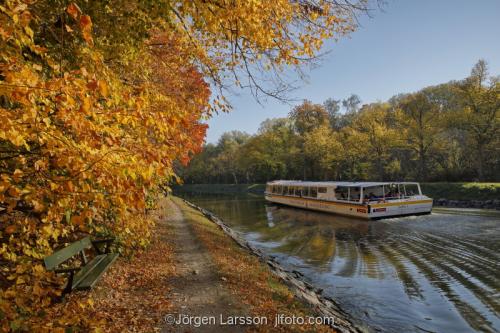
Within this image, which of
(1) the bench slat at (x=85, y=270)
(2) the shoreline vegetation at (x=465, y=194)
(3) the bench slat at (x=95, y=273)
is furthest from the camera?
(2) the shoreline vegetation at (x=465, y=194)

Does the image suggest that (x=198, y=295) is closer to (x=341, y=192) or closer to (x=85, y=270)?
(x=85, y=270)

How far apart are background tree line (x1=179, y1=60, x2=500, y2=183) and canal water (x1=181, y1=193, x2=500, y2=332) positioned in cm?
942

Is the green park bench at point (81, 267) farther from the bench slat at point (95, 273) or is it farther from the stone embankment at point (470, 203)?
the stone embankment at point (470, 203)

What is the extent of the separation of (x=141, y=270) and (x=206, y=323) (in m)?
4.28

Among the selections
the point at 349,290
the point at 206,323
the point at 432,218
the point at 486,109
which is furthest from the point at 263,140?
the point at 206,323

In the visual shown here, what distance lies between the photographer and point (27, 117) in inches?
149

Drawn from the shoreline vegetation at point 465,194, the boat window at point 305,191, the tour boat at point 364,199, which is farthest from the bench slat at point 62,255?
the shoreline vegetation at point 465,194

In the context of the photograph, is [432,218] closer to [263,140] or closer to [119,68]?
[119,68]

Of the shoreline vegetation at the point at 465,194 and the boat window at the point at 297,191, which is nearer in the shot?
the shoreline vegetation at the point at 465,194

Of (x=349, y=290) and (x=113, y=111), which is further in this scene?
(x=349, y=290)

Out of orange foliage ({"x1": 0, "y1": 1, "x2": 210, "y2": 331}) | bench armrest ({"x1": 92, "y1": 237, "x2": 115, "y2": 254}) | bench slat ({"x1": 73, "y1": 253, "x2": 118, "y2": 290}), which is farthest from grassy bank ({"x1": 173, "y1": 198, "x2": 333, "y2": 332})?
orange foliage ({"x1": 0, "y1": 1, "x2": 210, "y2": 331})

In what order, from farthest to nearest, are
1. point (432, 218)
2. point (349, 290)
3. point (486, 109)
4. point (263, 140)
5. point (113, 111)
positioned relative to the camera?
1. point (263, 140)
2. point (486, 109)
3. point (432, 218)
4. point (349, 290)
5. point (113, 111)

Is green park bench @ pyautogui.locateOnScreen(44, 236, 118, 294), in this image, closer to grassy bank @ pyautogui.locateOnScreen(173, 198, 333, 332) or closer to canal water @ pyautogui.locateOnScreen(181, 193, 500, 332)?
grassy bank @ pyautogui.locateOnScreen(173, 198, 333, 332)

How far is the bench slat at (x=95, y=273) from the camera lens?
639 cm
